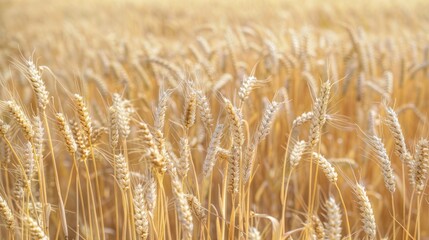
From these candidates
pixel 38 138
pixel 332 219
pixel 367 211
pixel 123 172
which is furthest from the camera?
pixel 38 138

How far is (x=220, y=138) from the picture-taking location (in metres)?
1.36

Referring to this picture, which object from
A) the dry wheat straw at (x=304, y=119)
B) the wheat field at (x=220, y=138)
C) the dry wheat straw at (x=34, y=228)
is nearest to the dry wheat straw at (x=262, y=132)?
the wheat field at (x=220, y=138)

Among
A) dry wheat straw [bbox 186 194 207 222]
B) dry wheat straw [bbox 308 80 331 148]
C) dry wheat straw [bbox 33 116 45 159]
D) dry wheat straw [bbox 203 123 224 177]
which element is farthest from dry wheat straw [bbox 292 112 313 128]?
dry wheat straw [bbox 33 116 45 159]

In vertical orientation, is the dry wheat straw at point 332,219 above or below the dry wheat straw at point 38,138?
below

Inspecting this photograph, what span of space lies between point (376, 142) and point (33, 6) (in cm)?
1122

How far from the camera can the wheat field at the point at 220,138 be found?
4.33ft

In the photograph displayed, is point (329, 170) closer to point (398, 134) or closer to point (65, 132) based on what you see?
point (398, 134)

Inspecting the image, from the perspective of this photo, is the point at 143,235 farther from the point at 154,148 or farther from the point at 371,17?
the point at 371,17

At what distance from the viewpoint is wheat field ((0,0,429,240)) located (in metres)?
1.32

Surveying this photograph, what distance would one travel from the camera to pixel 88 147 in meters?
1.42

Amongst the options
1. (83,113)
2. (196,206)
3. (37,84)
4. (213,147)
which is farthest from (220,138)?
(37,84)

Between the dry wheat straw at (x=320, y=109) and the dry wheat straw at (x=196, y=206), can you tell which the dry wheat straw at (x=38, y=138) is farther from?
the dry wheat straw at (x=320, y=109)

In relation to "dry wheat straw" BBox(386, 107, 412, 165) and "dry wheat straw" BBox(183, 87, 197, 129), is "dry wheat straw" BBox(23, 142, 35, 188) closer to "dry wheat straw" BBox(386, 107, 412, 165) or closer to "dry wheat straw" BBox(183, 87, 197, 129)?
"dry wheat straw" BBox(183, 87, 197, 129)

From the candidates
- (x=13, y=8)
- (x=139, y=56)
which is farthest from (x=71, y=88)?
(x=13, y=8)
